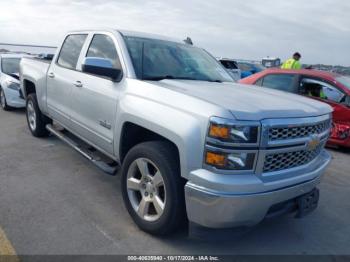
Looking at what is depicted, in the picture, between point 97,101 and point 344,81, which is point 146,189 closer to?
point 97,101

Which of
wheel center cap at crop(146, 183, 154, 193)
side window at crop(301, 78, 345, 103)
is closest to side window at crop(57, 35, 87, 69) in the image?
wheel center cap at crop(146, 183, 154, 193)

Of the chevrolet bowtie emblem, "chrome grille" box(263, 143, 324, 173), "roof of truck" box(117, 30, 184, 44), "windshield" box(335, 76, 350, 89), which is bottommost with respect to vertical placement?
"chrome grille" box(263, 143, 324, 173)

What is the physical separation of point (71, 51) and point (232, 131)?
3320 millimetres

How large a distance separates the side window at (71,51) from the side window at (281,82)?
450cm

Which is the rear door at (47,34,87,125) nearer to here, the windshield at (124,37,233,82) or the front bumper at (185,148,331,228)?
the windshield at (124,37,233,82)

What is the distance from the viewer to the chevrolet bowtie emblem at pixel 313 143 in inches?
117

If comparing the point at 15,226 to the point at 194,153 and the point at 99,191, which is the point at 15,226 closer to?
the point at 99,191

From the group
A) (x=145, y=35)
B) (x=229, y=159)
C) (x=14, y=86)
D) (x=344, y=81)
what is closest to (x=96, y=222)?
(x=229, y=159)

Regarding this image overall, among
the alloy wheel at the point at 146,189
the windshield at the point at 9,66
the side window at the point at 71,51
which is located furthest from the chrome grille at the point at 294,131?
the windshield at the point at 9,66

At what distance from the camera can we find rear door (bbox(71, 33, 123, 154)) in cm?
370

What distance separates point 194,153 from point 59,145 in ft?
13.1

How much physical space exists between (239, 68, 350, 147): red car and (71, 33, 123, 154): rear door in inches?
179

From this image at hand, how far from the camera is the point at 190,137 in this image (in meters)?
2.66

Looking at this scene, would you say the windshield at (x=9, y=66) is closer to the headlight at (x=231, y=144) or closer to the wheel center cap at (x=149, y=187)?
the wheel center cap at (x=149, y=187)
